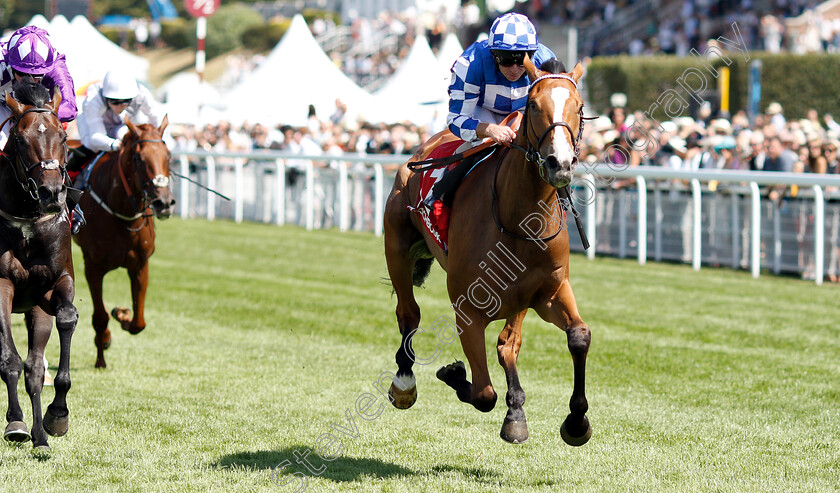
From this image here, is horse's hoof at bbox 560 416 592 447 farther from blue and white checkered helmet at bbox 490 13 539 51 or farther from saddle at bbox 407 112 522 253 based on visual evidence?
blue and white checkered helmet at bbox 490 13 539 51

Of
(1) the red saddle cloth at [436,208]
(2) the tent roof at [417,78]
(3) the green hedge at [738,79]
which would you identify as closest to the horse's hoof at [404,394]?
(1) the red saddle cloth at [436,208]

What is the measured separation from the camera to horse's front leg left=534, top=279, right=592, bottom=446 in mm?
4836

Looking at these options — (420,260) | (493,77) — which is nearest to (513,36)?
(493,77)

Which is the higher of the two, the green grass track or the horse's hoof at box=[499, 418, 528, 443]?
the horse's hoof at box=[499, 418, 528, 443]

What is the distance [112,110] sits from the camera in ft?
26.8

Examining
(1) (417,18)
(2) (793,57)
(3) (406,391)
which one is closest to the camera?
(3) (406,391)

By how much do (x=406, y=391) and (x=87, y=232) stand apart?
3.41 m

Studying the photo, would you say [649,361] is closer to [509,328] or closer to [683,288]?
[509,328]

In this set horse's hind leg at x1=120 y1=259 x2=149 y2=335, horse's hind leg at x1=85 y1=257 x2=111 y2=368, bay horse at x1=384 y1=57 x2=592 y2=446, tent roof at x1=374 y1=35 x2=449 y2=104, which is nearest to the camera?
bay horse at x1=384 y1=57 x2=592 y2=446

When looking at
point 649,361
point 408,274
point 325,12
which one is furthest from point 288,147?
point 325,12

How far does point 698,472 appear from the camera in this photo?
5.09m

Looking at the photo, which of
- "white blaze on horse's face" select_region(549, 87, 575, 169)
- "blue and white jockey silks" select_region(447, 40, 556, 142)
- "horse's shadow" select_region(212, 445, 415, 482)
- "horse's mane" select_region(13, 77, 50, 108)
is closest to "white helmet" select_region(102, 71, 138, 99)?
"horse's mane" select_region(13, 77, 50, 108)

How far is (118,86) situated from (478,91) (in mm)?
3353

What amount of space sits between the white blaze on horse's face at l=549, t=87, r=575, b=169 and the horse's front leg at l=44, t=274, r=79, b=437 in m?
2.52
